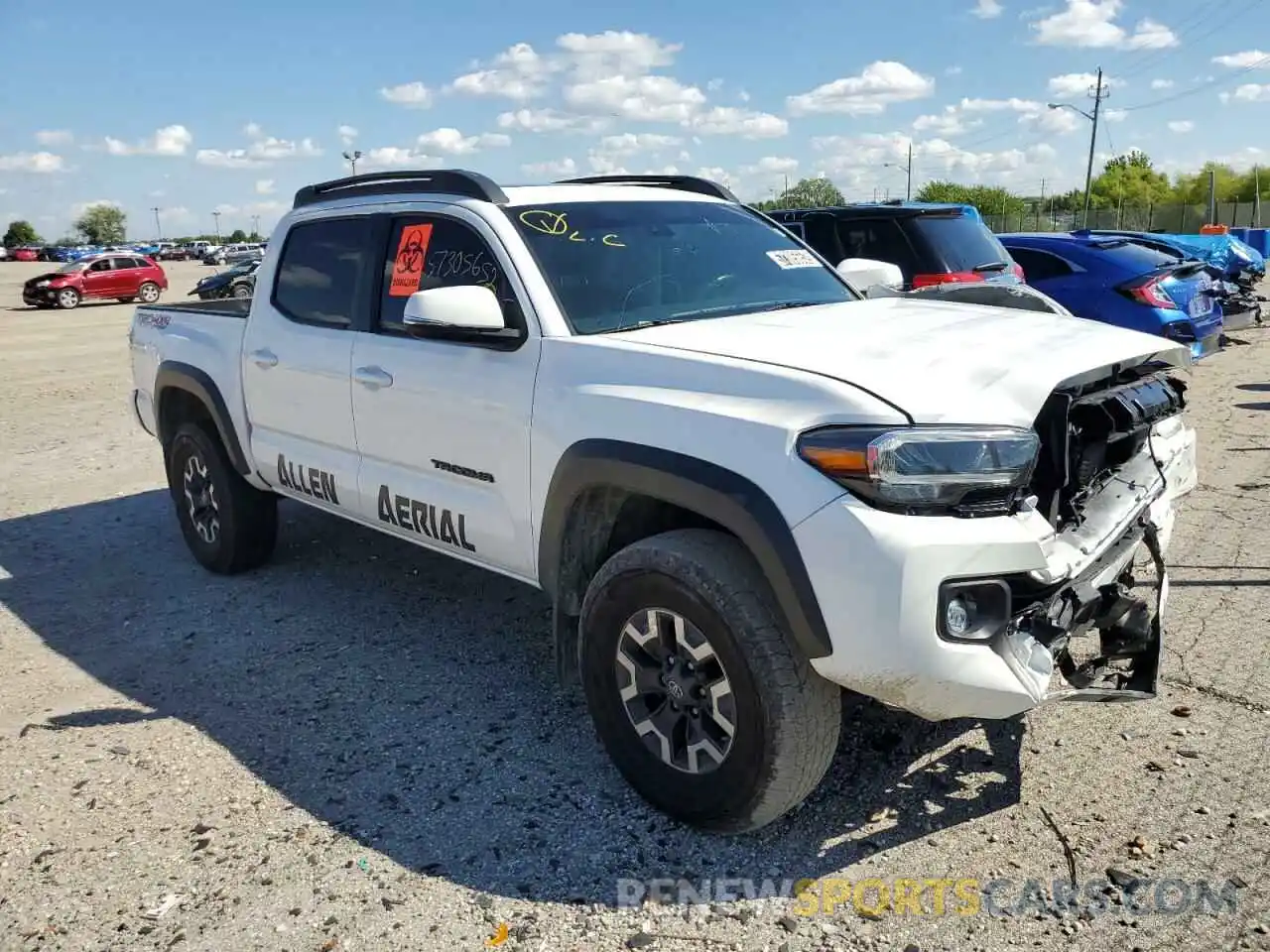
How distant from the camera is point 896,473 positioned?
2.56 m

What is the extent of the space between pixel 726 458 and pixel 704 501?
13cm

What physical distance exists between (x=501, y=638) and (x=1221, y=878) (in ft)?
9.58

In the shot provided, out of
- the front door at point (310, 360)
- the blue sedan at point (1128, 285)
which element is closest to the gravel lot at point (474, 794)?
the front door at point (310, 360)

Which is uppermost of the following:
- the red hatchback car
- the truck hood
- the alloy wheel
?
the truck hood

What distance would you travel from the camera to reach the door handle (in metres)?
4.09

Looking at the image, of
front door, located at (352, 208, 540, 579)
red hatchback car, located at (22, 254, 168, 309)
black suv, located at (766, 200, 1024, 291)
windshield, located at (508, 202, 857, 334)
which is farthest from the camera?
red hatchback car, located at (22, 254, 168, 309)

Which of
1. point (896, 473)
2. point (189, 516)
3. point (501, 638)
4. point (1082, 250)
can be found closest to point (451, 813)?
point (501, 638)

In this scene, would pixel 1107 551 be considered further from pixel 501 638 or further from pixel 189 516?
pixel 189 516

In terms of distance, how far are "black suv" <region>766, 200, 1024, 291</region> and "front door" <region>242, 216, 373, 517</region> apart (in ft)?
15.5

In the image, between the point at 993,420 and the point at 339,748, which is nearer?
the point at 993,420

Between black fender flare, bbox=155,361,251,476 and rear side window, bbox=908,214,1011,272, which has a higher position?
rear side window, bbox=908,214,1011,272

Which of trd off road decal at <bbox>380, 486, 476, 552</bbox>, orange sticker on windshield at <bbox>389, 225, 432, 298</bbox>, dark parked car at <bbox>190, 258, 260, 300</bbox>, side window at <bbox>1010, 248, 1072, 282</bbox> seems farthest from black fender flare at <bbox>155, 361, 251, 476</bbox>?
dark parked car at <bbox>190, 258, 260, 300</bbox>

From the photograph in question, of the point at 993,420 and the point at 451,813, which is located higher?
the point at 993,420

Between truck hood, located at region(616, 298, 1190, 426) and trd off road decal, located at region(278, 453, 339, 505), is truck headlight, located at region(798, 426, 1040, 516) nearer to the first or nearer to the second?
truck hood, located at region(616, 298, 1190, 426)
